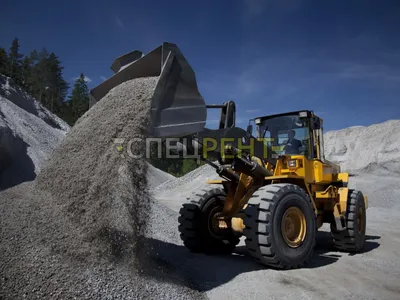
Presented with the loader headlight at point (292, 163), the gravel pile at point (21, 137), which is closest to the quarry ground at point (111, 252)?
the loader headlight at point (292, 163)

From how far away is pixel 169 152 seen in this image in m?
4.77

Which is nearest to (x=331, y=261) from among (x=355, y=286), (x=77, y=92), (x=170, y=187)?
(x=355, y=286)

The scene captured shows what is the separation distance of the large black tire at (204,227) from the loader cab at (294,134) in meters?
1.49

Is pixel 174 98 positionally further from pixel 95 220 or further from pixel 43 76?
pixel 43 76

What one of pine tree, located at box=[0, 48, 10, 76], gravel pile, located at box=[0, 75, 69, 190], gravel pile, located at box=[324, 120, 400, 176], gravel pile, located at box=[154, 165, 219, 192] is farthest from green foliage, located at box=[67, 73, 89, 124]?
gravel pile, located at box=[324, 120, 400, 176]

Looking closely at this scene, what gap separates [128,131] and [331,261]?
445 cm

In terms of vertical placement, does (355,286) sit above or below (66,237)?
below

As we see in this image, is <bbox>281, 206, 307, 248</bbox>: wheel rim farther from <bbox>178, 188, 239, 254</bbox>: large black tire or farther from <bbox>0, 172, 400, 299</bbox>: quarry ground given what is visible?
<bbox>178, 188, 239, 254</bbox>: large black tire

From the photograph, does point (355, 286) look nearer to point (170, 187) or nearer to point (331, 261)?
point (331, 261)

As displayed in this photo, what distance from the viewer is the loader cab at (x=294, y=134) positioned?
672 centimetres

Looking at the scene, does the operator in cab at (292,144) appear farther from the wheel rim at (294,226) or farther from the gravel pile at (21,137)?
the gravel pile at (21,137)

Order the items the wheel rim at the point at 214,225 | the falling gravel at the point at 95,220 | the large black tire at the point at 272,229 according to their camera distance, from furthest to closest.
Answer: the wheel rim at the point at 214,225, the large black tire at the point at 272,229, the falling gravel at the point at 95,220

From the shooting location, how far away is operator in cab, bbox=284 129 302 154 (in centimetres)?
670

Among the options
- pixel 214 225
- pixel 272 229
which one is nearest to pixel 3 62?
pixel 214 225
